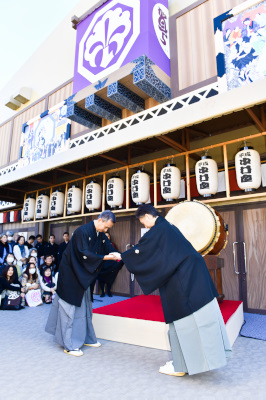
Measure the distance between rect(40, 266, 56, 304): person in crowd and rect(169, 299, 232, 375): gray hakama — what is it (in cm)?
409

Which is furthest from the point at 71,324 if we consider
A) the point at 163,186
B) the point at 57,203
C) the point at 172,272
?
the point at 57,203

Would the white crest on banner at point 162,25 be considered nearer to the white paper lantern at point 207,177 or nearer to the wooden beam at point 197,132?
the wooden beam at point 197,132

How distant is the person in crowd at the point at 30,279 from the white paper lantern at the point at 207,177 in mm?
3873

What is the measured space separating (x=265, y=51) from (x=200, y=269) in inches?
149

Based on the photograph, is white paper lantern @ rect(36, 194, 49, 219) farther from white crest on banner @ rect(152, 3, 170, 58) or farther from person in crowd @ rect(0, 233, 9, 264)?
white crest on banner @ rect(152, 3, 170, 58)

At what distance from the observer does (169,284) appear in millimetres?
2213

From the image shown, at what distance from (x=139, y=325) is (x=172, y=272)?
1.19m

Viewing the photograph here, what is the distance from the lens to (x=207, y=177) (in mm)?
4332

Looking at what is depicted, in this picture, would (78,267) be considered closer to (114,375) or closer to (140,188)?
(114,375)

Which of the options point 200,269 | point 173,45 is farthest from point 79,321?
point 173,45

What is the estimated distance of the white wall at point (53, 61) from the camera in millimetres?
8555

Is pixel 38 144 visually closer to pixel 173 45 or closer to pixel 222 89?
pixel 173 45

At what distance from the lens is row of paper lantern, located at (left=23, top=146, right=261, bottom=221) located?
3.91 metres

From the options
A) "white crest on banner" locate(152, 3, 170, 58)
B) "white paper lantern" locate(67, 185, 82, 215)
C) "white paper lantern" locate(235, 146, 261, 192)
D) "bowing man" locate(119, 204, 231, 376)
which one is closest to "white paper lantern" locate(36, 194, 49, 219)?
"white paper lantern" locate(67, 185, 82, 215)
